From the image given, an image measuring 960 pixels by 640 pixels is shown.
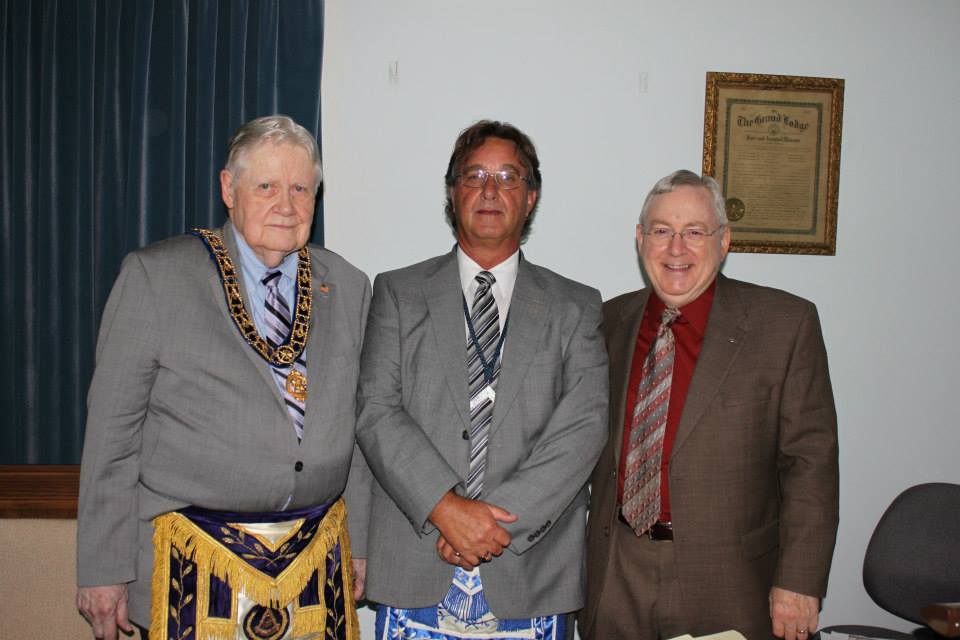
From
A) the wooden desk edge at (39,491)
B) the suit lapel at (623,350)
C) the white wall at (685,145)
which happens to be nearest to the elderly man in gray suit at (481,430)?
the suit lapel at (623,350)

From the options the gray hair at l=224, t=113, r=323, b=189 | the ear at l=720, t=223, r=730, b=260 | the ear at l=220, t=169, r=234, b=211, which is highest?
the gray hair at l=224, t=113, r=323, b=189

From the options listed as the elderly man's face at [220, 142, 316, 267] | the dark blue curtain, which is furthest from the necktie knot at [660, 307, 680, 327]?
the dark blue curtain

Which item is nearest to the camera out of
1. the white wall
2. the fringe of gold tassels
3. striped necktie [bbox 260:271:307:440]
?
the fringe of gold tassels

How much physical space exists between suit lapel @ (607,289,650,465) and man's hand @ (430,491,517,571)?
45 cm

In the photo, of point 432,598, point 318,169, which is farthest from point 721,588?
point 318,169

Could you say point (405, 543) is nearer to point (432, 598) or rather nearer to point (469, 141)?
point (432, 598)

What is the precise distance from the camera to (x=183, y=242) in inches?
75.4

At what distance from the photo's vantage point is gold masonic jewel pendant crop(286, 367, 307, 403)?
1.87 metres

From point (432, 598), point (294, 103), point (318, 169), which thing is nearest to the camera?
point (432, 598)

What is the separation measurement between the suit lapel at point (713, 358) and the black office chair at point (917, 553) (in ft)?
3.98

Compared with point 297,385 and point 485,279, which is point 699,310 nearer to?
point 485,279

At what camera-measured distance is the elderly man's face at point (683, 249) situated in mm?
2029

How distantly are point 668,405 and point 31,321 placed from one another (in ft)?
8.03

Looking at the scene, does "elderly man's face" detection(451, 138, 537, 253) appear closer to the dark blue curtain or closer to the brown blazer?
the brown blazer
